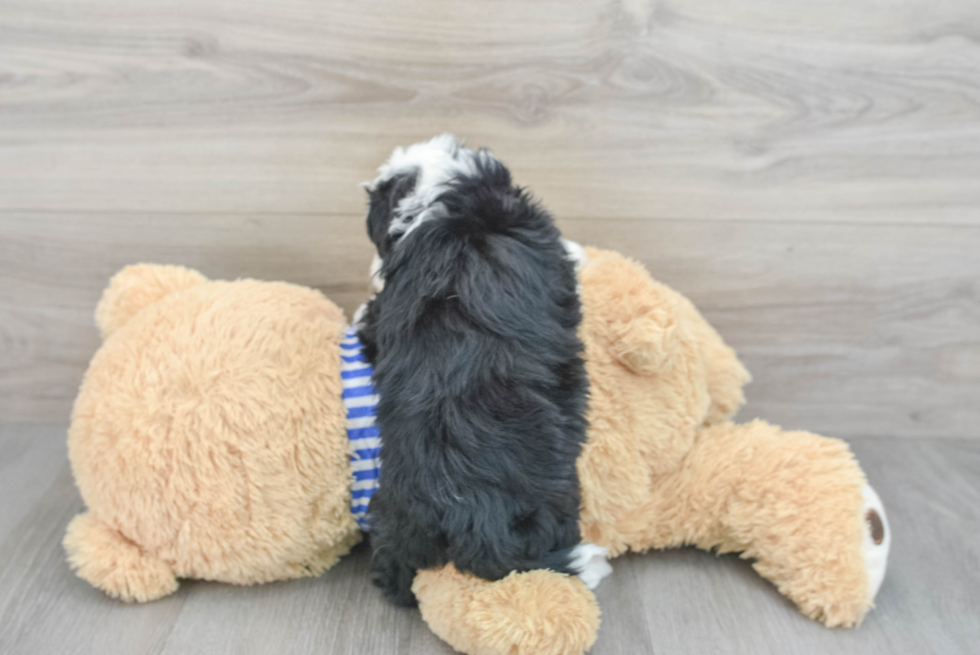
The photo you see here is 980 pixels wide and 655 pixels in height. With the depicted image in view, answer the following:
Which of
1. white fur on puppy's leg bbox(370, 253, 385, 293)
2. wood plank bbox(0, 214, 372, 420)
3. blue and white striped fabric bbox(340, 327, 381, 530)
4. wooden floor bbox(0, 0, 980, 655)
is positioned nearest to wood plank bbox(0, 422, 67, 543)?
wooden floor bbox(0, 0, 980, 655)

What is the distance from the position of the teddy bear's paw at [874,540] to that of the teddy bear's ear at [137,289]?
2.55 feet

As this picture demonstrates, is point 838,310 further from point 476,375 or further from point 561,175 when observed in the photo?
point 476,375

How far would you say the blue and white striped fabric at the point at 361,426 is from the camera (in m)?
0.70

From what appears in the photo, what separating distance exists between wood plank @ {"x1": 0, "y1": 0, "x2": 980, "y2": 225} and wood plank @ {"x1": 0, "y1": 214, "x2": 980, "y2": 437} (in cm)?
3

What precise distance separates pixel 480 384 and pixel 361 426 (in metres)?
0.19

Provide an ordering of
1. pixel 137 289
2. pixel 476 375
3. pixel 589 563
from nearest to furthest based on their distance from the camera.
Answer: pixel 476 375, pixel 589 563, pixel 137 289

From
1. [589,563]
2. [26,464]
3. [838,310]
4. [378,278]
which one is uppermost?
[378,278]

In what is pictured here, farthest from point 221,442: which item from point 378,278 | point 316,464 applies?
point 378,278

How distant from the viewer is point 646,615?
0.72 metres

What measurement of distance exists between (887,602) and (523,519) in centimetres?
44

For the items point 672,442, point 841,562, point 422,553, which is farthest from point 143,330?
point 841,562

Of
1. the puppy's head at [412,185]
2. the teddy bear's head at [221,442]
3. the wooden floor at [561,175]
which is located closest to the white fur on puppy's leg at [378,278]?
the puppy's head at [412,185]

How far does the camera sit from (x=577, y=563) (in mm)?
631

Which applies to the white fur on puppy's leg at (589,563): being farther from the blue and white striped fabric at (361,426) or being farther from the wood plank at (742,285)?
the wood plank at (742,285)
